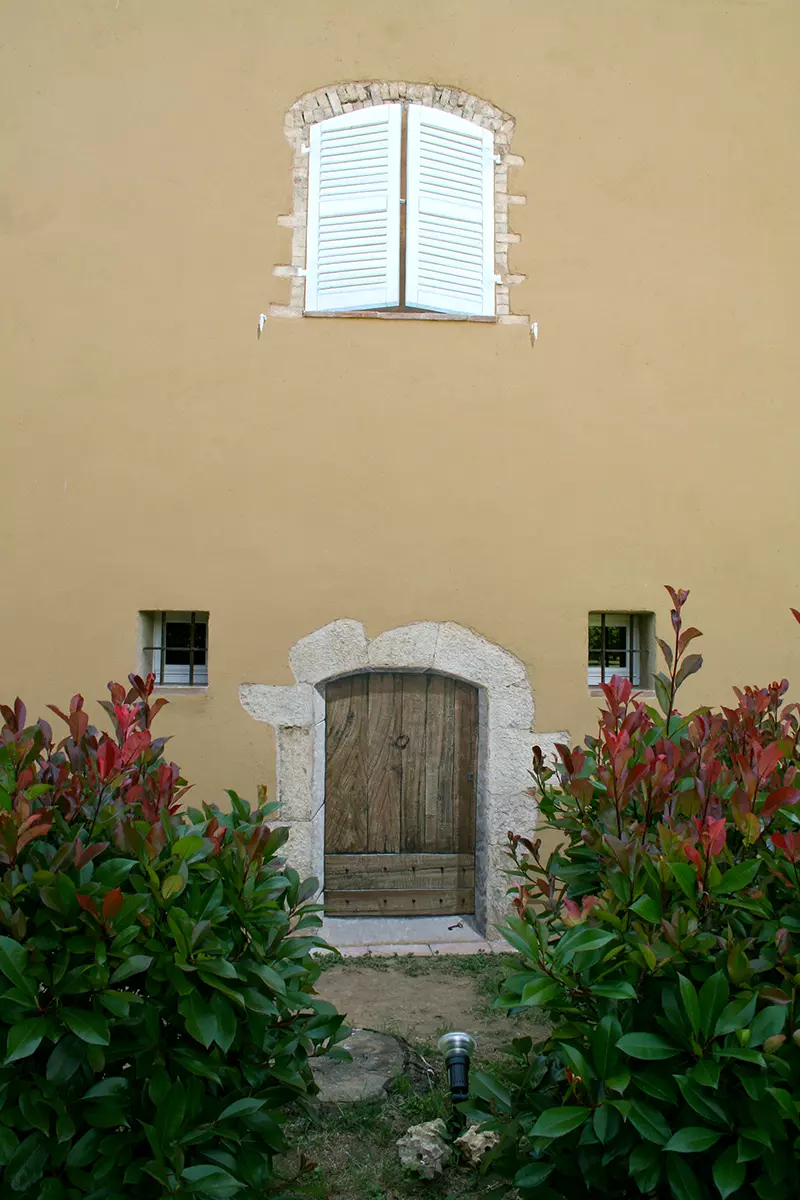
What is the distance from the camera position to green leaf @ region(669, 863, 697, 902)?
1.84m

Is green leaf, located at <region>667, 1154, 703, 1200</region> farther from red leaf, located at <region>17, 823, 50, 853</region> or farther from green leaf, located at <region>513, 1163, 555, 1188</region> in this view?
red leaf, located at <region>17, 823, 50, 853</region>

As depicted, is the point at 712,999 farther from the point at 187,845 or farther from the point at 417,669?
the point at 417,669

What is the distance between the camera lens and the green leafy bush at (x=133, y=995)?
5.90 ft

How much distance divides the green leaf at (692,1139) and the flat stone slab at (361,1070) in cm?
169

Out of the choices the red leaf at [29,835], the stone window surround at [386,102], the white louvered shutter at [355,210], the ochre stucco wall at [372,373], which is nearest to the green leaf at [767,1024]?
the red leaf at [29,835]

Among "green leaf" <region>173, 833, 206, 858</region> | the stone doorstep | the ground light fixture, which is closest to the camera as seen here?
"green leaf" <region>173, 833, 206, 858</region>

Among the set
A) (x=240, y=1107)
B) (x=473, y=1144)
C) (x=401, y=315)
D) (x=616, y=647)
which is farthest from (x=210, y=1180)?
(x=401, y=315)

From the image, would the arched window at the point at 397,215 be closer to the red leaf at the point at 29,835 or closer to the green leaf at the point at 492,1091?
the red leaf at the point at 29,835

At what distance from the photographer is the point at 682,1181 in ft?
5.67

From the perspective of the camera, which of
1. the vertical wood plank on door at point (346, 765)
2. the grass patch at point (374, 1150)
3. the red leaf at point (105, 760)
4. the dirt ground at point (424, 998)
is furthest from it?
the vertical wood plank on door at point (346, 765)

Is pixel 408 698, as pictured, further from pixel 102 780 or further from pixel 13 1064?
pixel 13 1064

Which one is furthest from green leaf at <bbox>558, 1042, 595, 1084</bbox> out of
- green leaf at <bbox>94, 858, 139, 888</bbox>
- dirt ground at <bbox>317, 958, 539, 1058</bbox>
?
dirt ground at <bbox>317, 958, 539, 1058</bbox>

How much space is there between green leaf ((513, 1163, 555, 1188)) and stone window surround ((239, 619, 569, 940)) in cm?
313

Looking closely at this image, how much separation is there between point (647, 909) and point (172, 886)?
972mm
